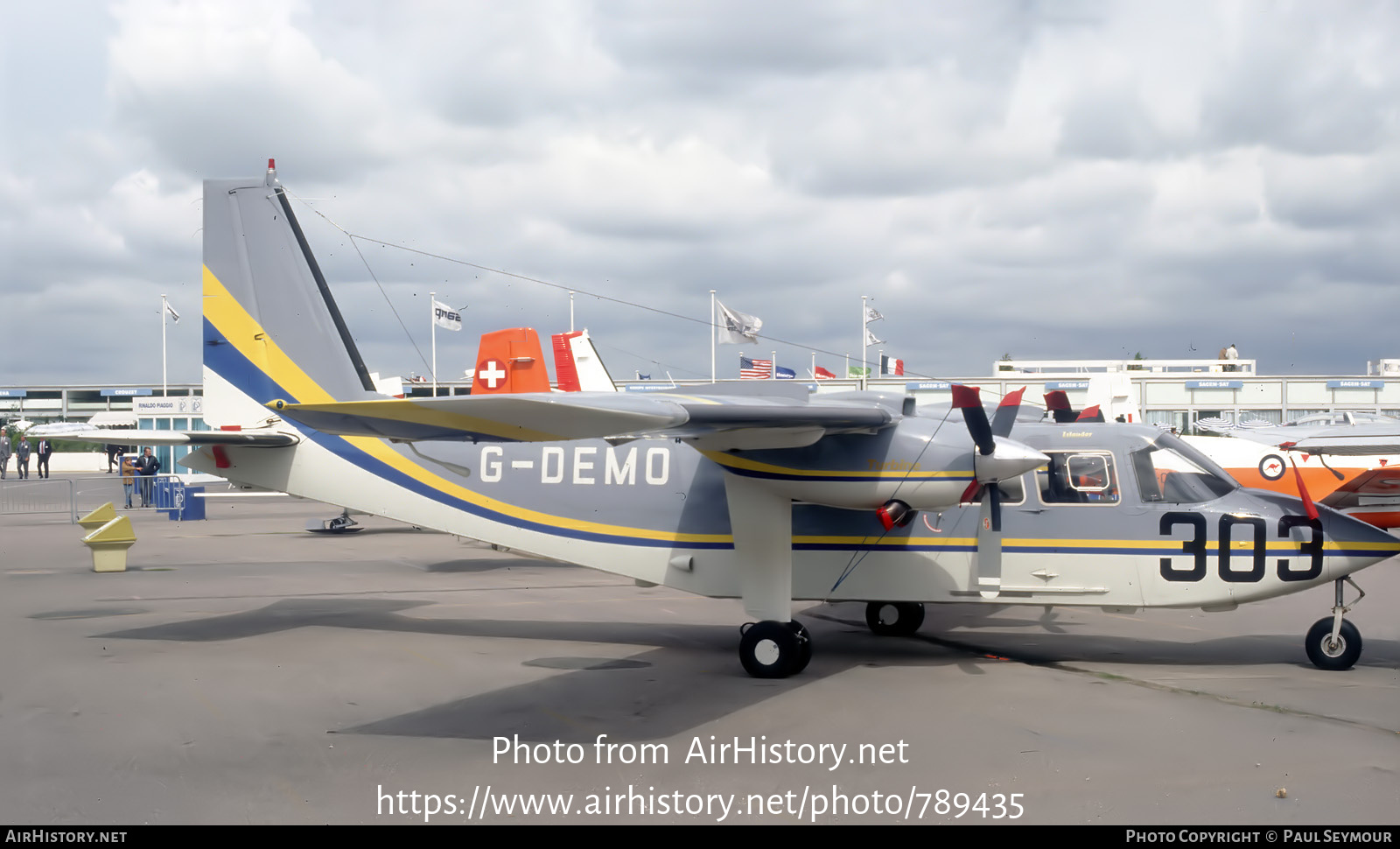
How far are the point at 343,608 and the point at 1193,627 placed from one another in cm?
1114

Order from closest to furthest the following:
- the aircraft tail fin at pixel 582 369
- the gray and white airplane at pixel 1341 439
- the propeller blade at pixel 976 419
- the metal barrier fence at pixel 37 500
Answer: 1. the propeller blade at pixel 976 419
2. the gray and white airplane at pixel 1341 439
3. the aircraft tail fin at pixel 582 369
4. the metal barrier fence at pixel 37 500

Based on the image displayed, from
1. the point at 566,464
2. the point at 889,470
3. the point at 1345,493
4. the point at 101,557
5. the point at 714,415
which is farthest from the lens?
the point at 101,557

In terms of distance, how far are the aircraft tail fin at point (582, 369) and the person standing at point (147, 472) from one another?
1638 centimetres

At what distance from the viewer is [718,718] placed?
7723 millimetres

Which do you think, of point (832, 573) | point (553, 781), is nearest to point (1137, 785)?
point (553, 781)

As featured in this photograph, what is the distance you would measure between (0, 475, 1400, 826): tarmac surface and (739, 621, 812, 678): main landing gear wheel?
0.15m

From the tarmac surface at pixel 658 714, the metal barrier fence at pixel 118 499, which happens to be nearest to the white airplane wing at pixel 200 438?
the tarmac surface at pixel 658 714

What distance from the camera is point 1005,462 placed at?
8516 mm

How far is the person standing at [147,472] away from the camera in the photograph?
31.6 meters

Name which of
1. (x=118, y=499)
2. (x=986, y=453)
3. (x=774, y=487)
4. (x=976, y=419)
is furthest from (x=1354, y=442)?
(x=118, y=499)

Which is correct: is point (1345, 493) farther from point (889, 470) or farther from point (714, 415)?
point (714, 415)

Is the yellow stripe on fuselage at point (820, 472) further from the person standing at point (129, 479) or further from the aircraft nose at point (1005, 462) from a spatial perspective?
the person standing at point (129, 479)

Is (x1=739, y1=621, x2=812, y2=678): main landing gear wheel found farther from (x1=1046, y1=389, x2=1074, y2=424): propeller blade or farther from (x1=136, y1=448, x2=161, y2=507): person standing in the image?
(x1=136, y1=448, x2=161, y2=507): person standing

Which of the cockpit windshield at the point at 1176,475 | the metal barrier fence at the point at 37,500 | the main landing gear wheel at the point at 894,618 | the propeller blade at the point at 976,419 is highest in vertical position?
the propeller blade at the point at 976,419
